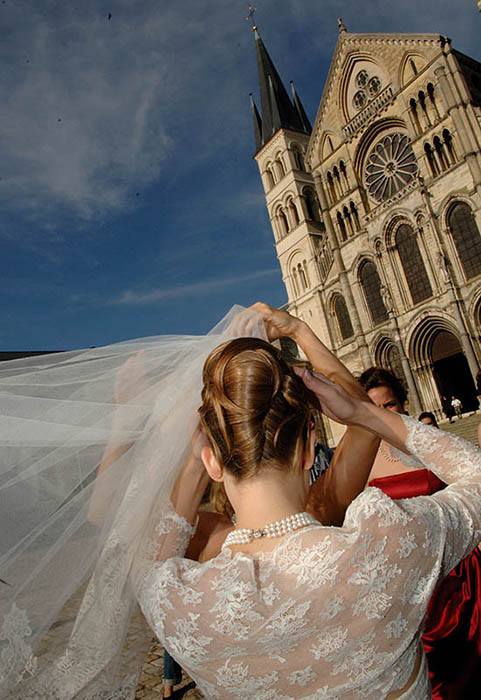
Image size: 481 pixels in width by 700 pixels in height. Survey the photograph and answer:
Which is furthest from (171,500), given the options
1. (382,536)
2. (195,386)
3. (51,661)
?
(382,536)

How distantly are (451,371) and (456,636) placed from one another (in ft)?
78.3

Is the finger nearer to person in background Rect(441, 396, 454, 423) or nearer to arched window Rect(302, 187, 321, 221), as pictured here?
person in background Rect(441, 396, 454, 423)

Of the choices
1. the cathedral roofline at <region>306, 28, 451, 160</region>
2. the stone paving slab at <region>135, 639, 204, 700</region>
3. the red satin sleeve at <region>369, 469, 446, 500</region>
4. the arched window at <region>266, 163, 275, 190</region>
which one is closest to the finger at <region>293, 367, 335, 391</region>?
the red satin sleeve at <region>369, 469, 446, 500</region>

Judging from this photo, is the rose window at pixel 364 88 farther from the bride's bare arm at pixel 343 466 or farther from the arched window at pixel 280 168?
the bride's bare arm at pixel 343 466

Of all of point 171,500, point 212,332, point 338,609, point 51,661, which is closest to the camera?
point 338,609

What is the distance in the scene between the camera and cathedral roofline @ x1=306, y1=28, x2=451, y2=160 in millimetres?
22109

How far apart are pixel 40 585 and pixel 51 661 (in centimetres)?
22

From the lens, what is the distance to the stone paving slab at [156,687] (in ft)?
14.2

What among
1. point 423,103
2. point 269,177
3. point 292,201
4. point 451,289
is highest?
point 269,177

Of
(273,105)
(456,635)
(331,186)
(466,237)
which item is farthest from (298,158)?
(456,635)

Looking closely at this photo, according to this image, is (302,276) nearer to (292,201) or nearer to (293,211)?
(293,211)

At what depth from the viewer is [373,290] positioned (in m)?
25.8

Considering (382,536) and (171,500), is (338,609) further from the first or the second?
(171,500)

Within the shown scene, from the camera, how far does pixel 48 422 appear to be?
6.32 ft
